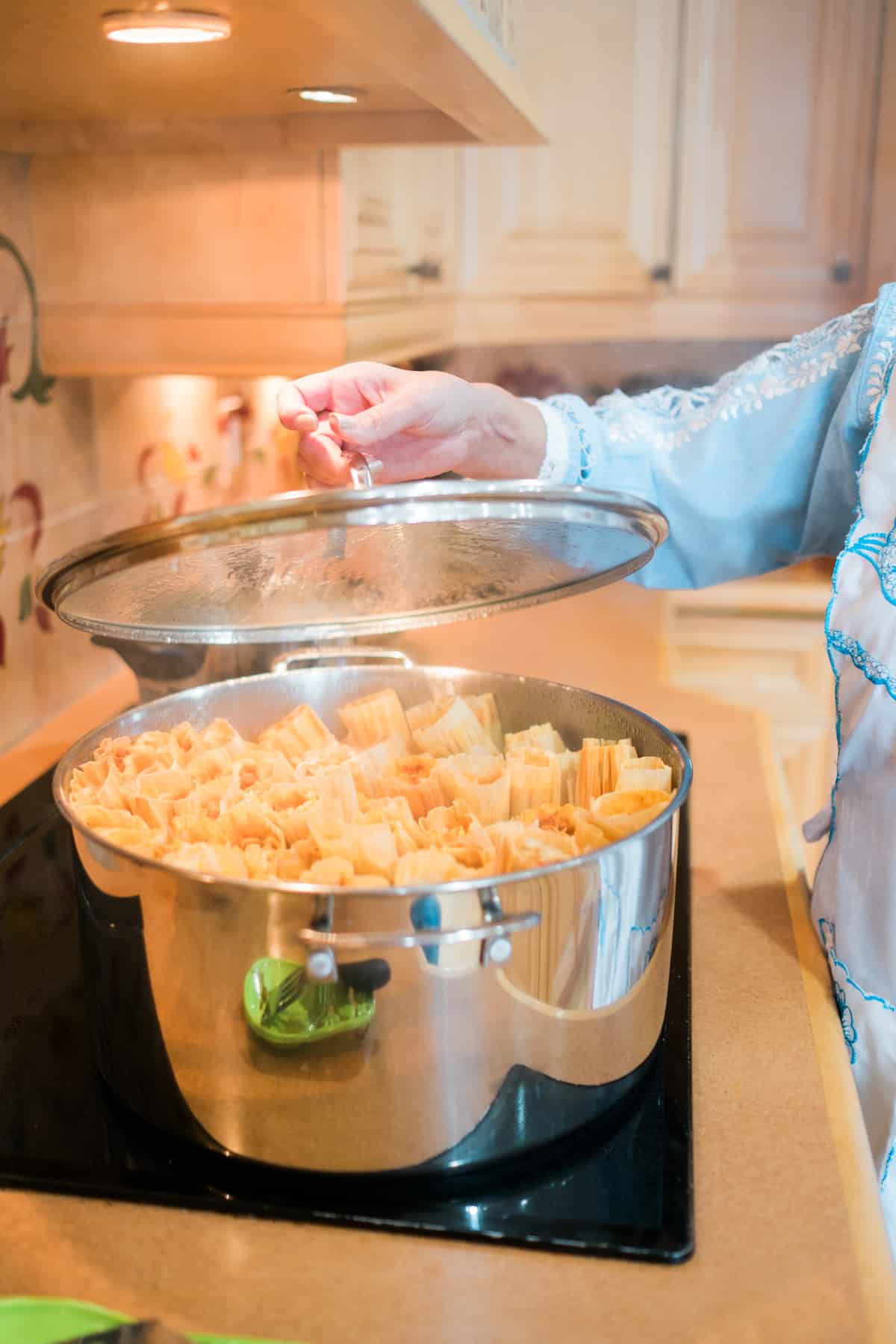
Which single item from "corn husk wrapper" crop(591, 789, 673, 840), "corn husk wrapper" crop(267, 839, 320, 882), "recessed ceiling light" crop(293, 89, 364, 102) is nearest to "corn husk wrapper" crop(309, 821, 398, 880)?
"corn husk wrapper" crop(267, 839, 320, 882)

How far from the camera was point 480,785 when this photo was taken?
70 centimetres

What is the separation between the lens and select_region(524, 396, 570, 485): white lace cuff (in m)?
0.91

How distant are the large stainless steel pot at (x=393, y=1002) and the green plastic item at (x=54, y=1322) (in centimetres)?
10

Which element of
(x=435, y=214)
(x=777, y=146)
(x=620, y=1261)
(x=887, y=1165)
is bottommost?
(x=887, y=1165)

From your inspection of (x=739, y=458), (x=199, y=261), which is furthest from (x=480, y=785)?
(x=199, y=261)

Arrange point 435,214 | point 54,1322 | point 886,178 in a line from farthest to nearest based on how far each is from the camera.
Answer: point 886,178, point 435,214, point 54,1322

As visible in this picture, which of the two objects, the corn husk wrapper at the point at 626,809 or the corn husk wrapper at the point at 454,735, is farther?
the corn husk wrapper at the point at 454,735

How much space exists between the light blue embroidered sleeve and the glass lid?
10.5 inches

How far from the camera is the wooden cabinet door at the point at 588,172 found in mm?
1821

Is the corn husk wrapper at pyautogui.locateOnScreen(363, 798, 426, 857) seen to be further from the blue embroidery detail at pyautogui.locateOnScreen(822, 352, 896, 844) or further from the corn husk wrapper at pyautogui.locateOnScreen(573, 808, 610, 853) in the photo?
the blue embroidery detail at pyautogui.locateOnScreen(822, 352, 896, 844)

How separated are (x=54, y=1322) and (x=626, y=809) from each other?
35 cm

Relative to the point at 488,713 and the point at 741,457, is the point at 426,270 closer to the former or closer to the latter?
the point at 741,457

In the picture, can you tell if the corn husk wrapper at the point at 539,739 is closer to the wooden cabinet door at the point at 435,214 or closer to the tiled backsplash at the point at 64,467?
the tiled backsplash at the point at 64,467

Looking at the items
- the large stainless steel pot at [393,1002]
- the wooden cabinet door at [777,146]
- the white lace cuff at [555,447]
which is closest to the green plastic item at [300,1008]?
the large stainless steel pot at [393,1002]
